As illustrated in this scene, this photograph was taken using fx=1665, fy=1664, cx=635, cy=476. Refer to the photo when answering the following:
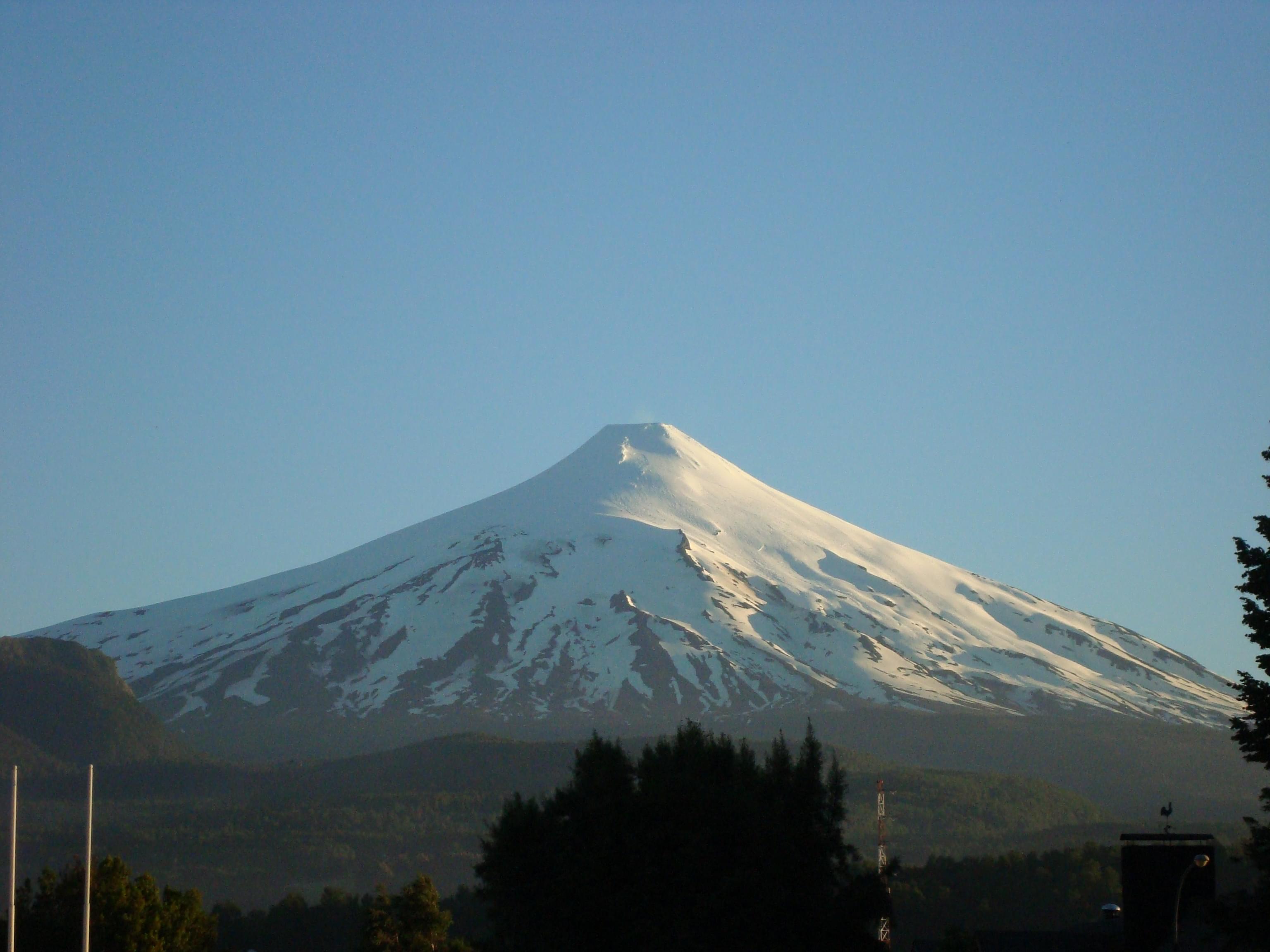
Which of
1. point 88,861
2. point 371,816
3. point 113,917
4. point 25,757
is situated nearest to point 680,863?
point 88,861

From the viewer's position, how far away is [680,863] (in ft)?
127

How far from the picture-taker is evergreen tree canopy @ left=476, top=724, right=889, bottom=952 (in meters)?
38.0

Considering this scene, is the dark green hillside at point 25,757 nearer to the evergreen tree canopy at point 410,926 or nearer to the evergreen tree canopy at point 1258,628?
the evergreen tree canopy at point 410,926

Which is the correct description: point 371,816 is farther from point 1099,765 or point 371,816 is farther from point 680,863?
point 680,863

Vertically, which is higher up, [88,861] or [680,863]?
[88,861]

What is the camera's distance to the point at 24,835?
160 meters

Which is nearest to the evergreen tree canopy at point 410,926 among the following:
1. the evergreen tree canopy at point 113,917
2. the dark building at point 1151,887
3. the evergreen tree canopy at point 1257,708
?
the evergreen tree canopy at point 113,917

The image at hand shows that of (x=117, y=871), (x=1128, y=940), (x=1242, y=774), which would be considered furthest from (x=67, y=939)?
(x=1242, y=774)

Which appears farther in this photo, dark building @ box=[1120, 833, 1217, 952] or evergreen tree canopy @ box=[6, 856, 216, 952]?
evergreen tree canopy @ box=[6, 856, 216, 952]

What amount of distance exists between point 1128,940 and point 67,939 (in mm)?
31267

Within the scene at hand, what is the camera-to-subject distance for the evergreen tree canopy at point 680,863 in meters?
38.0

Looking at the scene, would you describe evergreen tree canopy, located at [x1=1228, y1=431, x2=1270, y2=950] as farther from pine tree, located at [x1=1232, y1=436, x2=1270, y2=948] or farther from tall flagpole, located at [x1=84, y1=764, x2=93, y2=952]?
tall flagpole, located at [x1=84, y1=764, x2=93, y2=952]

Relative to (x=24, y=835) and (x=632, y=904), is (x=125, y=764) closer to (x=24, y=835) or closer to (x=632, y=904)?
(x=24, y=835)

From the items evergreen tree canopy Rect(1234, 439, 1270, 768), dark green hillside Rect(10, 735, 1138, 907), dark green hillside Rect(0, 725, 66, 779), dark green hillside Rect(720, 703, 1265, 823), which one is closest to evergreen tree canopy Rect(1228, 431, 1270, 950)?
evergreen tree canopy Rect(1234, 439, 1270, 768)
